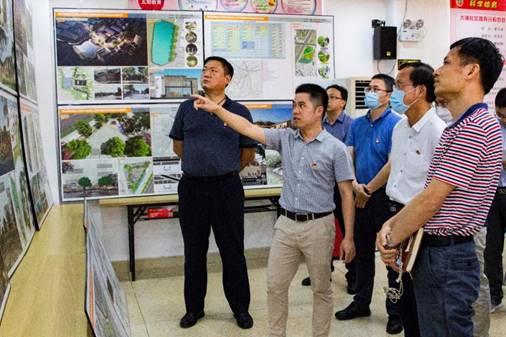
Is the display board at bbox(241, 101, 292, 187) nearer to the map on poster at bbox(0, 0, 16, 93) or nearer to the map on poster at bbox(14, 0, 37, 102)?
the map on poster at bbox(14, 0, 37, 102)

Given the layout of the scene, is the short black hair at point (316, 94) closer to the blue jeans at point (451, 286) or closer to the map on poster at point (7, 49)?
the blue jeans at point (451, 286)

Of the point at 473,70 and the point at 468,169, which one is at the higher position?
the point at 473,70

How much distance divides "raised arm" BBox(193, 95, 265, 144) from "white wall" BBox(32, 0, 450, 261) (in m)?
2.03

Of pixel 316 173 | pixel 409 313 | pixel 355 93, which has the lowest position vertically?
pixel 409 313

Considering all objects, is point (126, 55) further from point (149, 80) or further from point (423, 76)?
point (423, 76)

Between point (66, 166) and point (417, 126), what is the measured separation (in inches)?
112

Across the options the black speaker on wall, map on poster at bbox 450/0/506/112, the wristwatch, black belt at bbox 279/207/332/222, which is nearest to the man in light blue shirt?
black belt at bbox 279/207/332/222

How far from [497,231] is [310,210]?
1633 millimetres

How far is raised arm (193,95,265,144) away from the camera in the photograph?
94.6 inches

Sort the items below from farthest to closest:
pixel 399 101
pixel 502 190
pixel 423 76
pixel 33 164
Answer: pixel 502 190
pixel 33 164
pixel 399 101
pixel 423 76

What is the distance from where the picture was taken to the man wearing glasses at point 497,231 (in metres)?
3.29

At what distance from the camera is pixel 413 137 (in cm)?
247

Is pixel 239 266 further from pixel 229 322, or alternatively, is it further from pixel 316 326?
pixel 316 326

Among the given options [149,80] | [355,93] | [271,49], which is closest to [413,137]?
[355,93]
